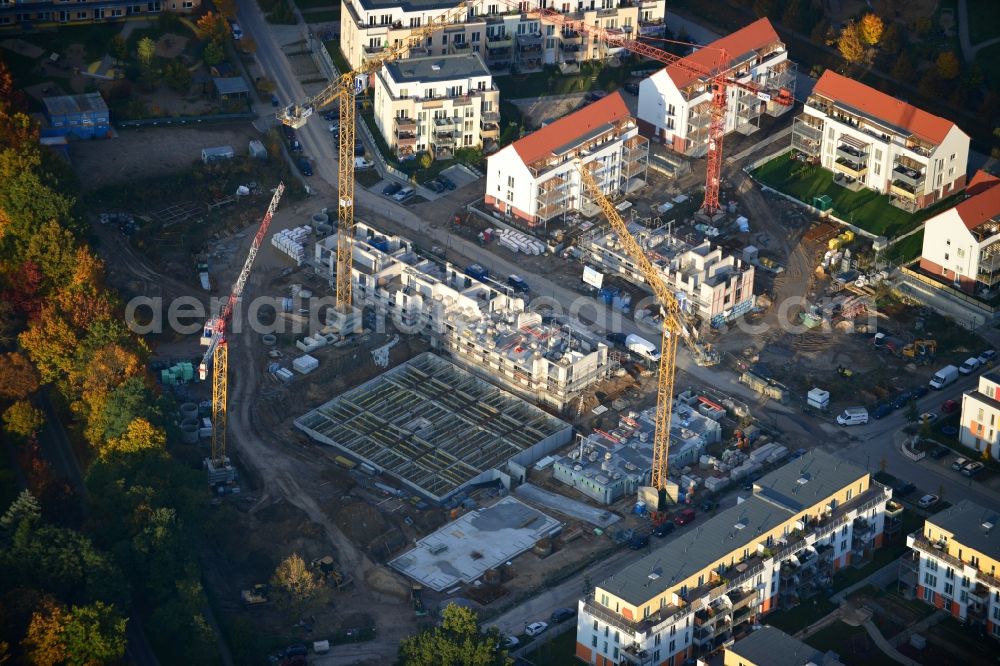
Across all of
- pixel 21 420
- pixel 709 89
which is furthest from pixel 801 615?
pixel 709 89

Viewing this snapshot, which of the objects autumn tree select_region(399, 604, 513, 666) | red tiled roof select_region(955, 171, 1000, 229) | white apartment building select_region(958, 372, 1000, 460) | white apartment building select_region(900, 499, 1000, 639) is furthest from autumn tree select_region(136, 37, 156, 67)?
white apartment building select_region(900, 499, 1000, 639)

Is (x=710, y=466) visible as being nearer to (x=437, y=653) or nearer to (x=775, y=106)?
(x=437, y=653)

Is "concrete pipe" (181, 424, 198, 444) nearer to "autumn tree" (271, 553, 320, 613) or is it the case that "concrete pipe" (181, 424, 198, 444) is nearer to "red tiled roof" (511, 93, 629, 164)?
"autumn tree" (271, 553, 320, 613)

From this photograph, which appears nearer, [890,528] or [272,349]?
[890,528]

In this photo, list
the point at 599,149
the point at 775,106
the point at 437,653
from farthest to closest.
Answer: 1. the point at 775,106
2. the point at 599,149
3. the point at 437,653

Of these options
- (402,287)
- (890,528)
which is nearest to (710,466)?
(890,528)

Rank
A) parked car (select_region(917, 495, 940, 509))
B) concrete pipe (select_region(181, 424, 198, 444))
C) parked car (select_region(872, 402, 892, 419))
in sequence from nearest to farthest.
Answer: parked car (select_region(917, 495, 940, 509)), concrete pipe (select_region(181, 424, 198, 444)), parked car (select_region(872, 402, 892, 419))

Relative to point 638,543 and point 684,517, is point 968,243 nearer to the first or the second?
point 684,517
